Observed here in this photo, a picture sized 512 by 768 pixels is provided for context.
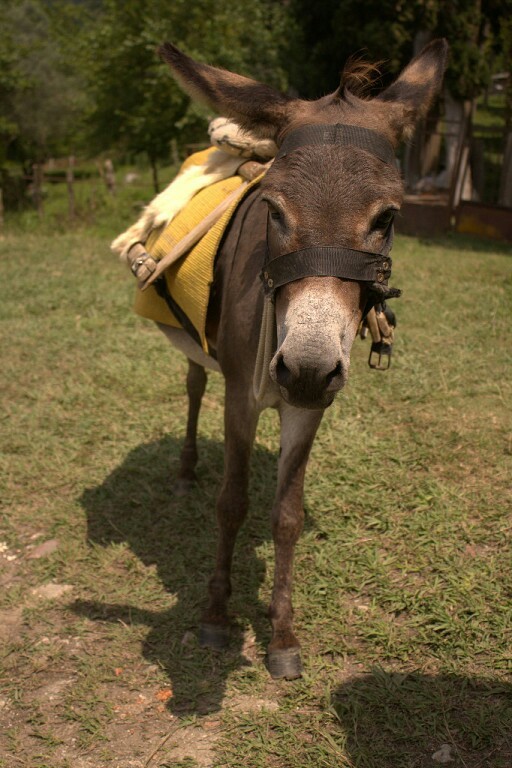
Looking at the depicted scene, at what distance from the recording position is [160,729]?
2.58 metres

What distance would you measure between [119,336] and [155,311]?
2842 mm

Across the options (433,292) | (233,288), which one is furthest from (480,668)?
(433,292)

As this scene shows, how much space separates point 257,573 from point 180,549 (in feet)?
1.53

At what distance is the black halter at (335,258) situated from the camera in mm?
2014

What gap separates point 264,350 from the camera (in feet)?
8.32

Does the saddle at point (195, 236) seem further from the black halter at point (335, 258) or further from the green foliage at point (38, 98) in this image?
the green foliage at point (38, 98)

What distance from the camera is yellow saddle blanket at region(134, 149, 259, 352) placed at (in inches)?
117

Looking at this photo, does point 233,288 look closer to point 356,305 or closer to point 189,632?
point 356,305

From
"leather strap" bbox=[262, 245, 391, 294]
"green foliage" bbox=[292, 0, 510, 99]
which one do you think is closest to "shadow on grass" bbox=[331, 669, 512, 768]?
"leather strap" bbox=[262, 245, 391, 294]

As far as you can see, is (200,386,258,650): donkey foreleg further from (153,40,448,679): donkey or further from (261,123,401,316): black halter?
(261,123,401,316): black halter

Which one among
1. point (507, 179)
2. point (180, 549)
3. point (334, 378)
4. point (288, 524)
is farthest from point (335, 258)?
point (507, 179)

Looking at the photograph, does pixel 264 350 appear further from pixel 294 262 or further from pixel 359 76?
pixel 359 76

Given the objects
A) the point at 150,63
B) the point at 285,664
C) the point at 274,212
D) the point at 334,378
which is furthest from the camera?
the point at 150,63

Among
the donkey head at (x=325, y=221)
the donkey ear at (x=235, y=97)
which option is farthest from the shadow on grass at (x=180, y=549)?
the donkey ear at (x=235, y=97)
